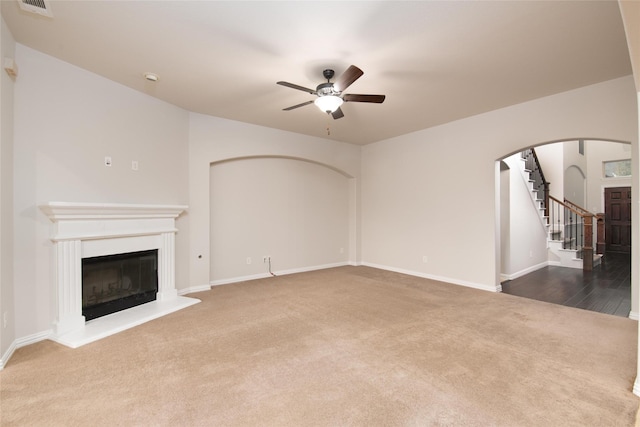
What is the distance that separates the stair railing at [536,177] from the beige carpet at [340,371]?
376cm

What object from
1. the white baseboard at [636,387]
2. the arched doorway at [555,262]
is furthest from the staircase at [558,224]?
the white baseboard at [636,387]

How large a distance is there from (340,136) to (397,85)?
7.97 ft

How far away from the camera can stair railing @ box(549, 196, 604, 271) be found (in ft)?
19.8

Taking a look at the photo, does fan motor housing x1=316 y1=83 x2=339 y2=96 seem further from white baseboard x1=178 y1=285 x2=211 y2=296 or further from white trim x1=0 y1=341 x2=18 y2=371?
white trim x1=0 y1=341 x2=18 y2=371

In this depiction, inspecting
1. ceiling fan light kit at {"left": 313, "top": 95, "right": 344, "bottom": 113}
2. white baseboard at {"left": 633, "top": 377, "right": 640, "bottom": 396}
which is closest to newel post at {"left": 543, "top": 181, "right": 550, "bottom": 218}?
white baseboard at {"left": 633, "top": 377, "right": 640, "bottom": 396}

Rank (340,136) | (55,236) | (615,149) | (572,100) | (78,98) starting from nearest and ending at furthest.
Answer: (55,236), (78,98), (572,100), (340,136), (615,149)

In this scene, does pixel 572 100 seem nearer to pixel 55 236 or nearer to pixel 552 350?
pixel 552 350

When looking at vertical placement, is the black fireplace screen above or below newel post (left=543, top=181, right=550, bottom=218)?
below

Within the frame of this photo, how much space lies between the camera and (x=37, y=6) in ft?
7.34

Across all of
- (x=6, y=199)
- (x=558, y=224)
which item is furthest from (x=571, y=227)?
(x=6, y=199)

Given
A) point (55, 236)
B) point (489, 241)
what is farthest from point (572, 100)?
point (55, 236)

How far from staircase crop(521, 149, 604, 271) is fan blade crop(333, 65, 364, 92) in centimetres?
512

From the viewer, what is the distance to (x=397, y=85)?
3.58 meters

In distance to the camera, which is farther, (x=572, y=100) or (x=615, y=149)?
(x=615, y=149)
